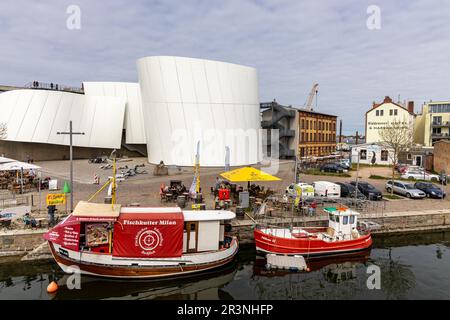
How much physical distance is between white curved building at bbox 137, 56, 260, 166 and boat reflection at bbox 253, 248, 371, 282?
84.1 ft

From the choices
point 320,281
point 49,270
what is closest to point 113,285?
point 49,270

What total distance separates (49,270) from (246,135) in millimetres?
31854

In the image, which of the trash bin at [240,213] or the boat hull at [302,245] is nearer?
the boat hull at [302,245]

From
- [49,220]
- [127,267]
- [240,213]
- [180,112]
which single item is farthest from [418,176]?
[49,220]

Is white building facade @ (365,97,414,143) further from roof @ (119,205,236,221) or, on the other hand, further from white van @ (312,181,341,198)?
roof @ (119,205,236,221)

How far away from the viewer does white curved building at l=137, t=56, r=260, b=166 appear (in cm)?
3847

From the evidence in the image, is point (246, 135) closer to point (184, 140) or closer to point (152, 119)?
point (184, 140)

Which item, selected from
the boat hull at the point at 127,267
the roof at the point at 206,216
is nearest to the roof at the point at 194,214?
the roof at the point at 206,216

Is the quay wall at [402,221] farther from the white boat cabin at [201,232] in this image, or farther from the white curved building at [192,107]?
the white curved building at [192,107]

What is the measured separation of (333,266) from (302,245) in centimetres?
163

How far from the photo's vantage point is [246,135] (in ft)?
138

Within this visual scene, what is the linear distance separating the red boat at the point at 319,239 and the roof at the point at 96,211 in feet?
22.1

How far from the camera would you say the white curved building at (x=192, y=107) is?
126 ft
